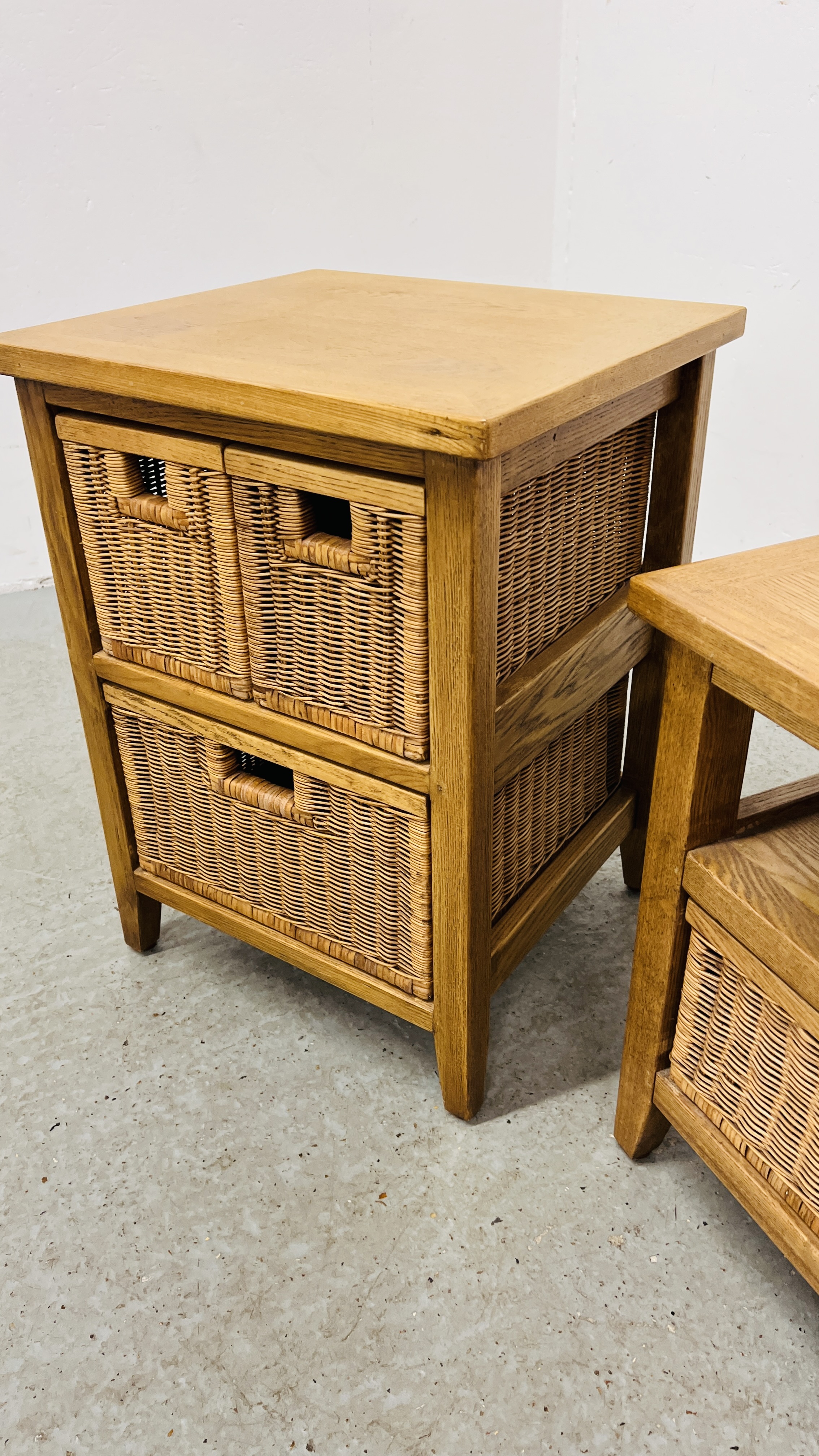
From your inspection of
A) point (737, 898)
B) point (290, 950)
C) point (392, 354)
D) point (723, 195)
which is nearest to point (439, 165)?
point (723, 195)

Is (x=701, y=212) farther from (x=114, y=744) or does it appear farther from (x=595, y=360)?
(x=114, y=744)

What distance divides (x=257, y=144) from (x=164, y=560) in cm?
141

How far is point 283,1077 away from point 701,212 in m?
1.64

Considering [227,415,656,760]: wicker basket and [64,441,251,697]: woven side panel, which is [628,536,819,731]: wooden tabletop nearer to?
[227,415,656,760]: wicker basket

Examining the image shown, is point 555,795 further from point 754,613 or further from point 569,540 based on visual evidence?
point 754,613

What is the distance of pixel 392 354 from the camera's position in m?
0.91

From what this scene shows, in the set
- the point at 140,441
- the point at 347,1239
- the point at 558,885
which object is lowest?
the point at 347,1239

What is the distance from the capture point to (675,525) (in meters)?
1.17

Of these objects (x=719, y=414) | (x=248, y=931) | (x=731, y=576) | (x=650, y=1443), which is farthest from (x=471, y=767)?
(x=719, y=414)

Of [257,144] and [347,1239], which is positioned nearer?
[347,1239]

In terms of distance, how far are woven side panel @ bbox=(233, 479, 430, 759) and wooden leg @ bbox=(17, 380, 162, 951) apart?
248 mm

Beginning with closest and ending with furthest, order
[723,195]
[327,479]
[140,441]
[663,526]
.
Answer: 1. [327,479]
2. [140,441]
3. [663,526]
4. [723,195]

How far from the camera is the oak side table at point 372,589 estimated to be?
833mm

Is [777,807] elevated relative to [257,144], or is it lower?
lower
